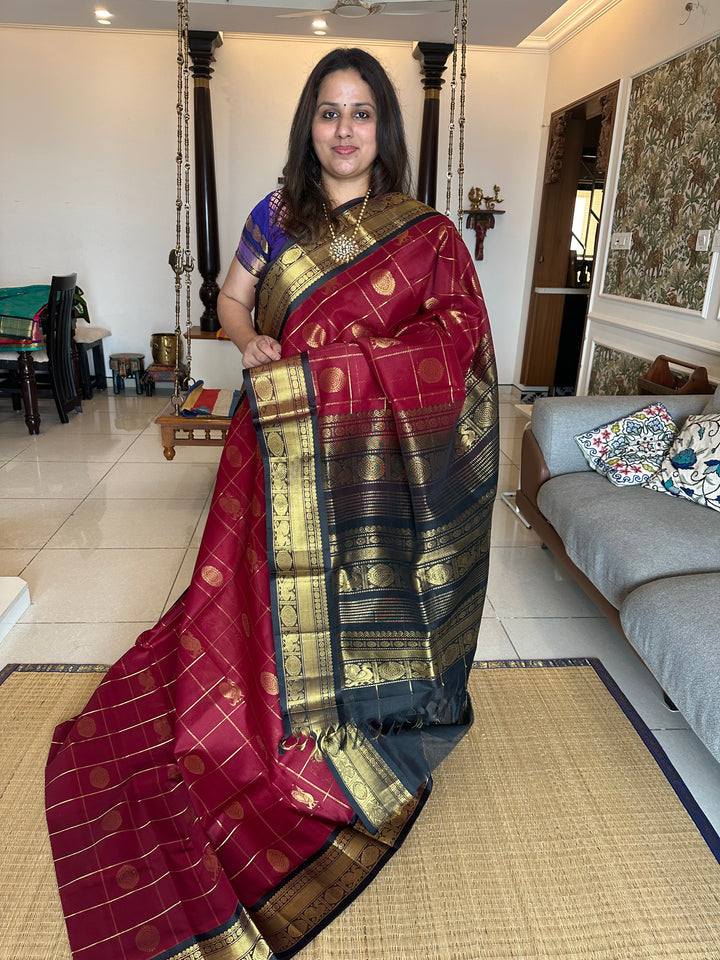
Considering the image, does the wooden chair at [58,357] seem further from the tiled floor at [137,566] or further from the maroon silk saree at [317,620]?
the maroon silk saree at [317,620]

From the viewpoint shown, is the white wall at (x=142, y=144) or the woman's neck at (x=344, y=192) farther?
the white wall at (x=142, y=144)

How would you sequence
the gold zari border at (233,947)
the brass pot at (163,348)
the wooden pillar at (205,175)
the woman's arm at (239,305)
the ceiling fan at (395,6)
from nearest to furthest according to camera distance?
the gold zari border at (233,947) → the woman's arm at (239,305) → the ceiling fan at (395,6) → the wooden pillar at (205,175) → the brass pot at (163,348)

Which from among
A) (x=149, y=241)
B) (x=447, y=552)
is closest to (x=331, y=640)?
(x=447, y=552)

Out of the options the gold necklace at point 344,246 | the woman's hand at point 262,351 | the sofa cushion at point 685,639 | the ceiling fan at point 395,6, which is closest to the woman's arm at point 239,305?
the woman's hand at point 262,351

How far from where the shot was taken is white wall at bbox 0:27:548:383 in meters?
4.96

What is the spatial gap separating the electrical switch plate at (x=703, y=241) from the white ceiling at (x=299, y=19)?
6.44 ft

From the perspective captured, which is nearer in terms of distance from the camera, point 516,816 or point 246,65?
point 516,816

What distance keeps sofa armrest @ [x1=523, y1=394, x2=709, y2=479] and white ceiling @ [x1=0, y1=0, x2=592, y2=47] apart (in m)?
2.87

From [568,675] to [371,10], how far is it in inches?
110

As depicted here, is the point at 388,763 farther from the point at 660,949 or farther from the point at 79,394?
the point at 79,394

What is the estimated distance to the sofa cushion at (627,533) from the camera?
1.87 metres

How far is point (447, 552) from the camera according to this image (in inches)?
56.7

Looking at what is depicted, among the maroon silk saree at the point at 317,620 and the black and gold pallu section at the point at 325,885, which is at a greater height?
the maroon silk saree at the point at 317,620

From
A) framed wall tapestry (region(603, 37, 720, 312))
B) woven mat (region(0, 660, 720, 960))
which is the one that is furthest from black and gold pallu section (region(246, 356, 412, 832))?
framed wall tapestry (region(603, 37, 720, 312))
